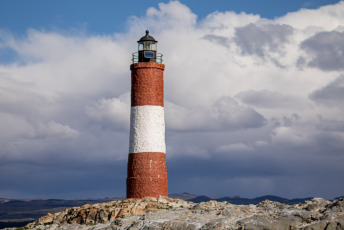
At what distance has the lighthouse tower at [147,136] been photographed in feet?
159

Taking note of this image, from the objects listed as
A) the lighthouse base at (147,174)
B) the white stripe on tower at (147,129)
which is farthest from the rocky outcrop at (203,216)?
the white stripe on tower at (147,129)

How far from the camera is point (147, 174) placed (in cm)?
4841

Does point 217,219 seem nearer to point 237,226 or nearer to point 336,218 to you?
point 237,226

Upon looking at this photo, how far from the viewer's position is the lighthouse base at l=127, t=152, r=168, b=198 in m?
48.4

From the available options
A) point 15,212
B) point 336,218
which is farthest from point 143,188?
point 15,212

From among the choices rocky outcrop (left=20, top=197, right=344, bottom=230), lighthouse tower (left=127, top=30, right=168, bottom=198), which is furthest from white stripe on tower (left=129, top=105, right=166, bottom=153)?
rocky outcrop (left=20, top=197, right=344, bottom=230)

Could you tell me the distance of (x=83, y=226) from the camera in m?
42.6

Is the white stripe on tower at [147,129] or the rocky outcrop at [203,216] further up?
the white stripe on tower at [147,129]

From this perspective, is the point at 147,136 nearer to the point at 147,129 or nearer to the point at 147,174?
the point at 147,129

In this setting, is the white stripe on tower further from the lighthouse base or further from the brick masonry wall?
the lighthouse base

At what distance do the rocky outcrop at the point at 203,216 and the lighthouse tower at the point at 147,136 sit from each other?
2.11 metres

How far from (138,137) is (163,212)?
10.9 m

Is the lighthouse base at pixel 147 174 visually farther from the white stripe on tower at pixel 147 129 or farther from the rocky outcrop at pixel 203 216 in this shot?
the rocky outcrop at pixel 203 216

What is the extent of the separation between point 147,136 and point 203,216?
13657 mm
